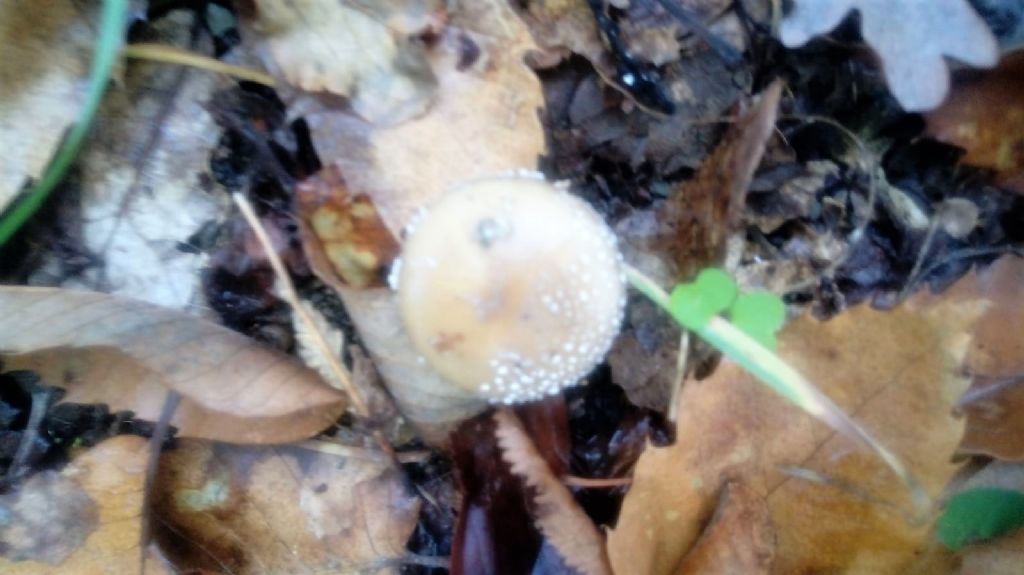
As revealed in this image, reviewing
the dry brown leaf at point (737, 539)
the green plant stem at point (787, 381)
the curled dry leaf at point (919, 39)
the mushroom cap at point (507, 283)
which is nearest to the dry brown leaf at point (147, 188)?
the mushroom cap at point (507, 283)

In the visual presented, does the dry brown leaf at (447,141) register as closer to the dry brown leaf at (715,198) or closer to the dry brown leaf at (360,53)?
the dry brown leaf at (360,53)

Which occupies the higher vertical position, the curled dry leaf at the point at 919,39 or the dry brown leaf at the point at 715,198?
the curled dry leaf at the point at 919,39

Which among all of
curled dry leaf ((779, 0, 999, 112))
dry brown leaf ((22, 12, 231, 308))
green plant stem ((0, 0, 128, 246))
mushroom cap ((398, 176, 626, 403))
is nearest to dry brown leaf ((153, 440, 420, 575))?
dry brown leaf ((22, 12, 231, 308))

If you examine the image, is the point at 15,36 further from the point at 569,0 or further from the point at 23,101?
the point at 569,0

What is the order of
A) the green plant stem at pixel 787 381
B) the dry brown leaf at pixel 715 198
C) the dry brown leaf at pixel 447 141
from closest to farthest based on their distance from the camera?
1. the green plant stem at pixel 787 381
2. the dry brown leaf at pixel 715 198
3. the dry brown leaf at pixel 447 141

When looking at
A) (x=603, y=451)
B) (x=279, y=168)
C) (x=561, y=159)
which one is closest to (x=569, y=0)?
(x=561, y=159)

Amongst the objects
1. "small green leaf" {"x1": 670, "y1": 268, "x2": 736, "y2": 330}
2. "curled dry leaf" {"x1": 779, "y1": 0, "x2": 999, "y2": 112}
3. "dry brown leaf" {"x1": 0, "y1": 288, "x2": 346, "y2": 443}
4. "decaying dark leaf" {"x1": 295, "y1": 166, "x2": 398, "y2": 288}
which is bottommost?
"dry brown leaf" {"x1": 0, "y1": 288, "x2": 346, "y2": 443}

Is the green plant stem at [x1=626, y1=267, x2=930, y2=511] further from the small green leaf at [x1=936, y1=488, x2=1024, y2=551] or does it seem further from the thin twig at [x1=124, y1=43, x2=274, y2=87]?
the thin twig at [x1=124, y1=43, x2=274, y2=87]
